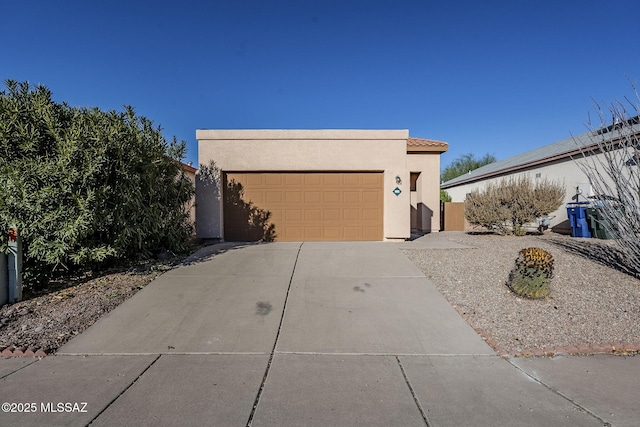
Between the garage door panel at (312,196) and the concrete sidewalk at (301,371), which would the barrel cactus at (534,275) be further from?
the garage door panel at (312,196)

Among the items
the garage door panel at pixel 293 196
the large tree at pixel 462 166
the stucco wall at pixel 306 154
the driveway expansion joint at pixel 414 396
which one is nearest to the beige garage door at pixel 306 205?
the garage door panel at pixel 293 196

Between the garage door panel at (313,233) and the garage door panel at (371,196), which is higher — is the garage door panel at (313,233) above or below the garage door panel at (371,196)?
below

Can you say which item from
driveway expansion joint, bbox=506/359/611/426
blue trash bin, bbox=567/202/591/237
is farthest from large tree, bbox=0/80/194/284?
blue trash bin, bbox=567/202/591/237

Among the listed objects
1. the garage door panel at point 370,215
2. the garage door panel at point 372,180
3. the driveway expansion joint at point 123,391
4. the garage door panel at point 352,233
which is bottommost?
the driveway expansion joint at point 123,391

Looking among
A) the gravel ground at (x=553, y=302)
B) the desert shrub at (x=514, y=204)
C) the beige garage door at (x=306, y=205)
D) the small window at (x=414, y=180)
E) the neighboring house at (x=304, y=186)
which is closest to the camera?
the gravel ground at (x=553, y=302)

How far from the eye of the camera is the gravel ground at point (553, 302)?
4.40 meters

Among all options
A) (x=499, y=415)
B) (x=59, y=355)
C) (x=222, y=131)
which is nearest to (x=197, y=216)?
(x=222, y=131)

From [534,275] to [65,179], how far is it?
304 inches

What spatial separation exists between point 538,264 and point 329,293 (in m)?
3.42

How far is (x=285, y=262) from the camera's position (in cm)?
808

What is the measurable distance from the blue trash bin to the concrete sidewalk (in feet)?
31.7

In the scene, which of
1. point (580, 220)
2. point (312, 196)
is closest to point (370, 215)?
point (312, 196)

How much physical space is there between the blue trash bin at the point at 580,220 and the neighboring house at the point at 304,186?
645cm

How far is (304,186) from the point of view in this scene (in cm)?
1134
